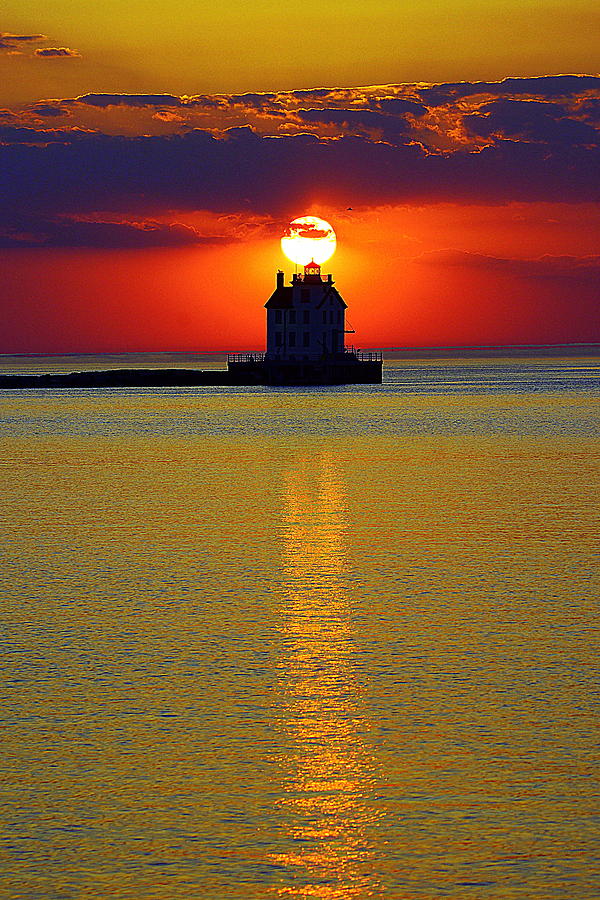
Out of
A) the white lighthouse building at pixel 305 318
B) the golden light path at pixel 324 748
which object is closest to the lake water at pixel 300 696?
the golden light path at pixel 324 748

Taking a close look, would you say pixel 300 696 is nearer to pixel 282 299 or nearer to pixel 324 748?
pixel 324 748

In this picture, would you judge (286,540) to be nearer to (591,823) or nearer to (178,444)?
(591,823)

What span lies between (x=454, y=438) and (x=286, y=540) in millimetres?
35725

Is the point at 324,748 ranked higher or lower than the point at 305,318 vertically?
lower

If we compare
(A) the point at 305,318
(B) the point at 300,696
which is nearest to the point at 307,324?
(A) the point at 305,318

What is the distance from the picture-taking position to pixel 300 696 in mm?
14617

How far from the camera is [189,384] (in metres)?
161

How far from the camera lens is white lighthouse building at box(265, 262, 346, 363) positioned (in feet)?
398

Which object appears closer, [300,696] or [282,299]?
[300,696]

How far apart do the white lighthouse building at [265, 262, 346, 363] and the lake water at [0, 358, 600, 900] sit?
86.7 metres

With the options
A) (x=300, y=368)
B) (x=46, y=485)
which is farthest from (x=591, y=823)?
(x=300, y=368)

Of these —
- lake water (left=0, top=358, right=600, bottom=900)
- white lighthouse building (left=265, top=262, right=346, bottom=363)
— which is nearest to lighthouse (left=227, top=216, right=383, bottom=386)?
white lighthouse building (left=265, top=262, right=346, bottom=363)

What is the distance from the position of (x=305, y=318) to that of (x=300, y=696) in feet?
358

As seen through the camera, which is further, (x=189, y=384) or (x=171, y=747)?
(x=189, y=384)
